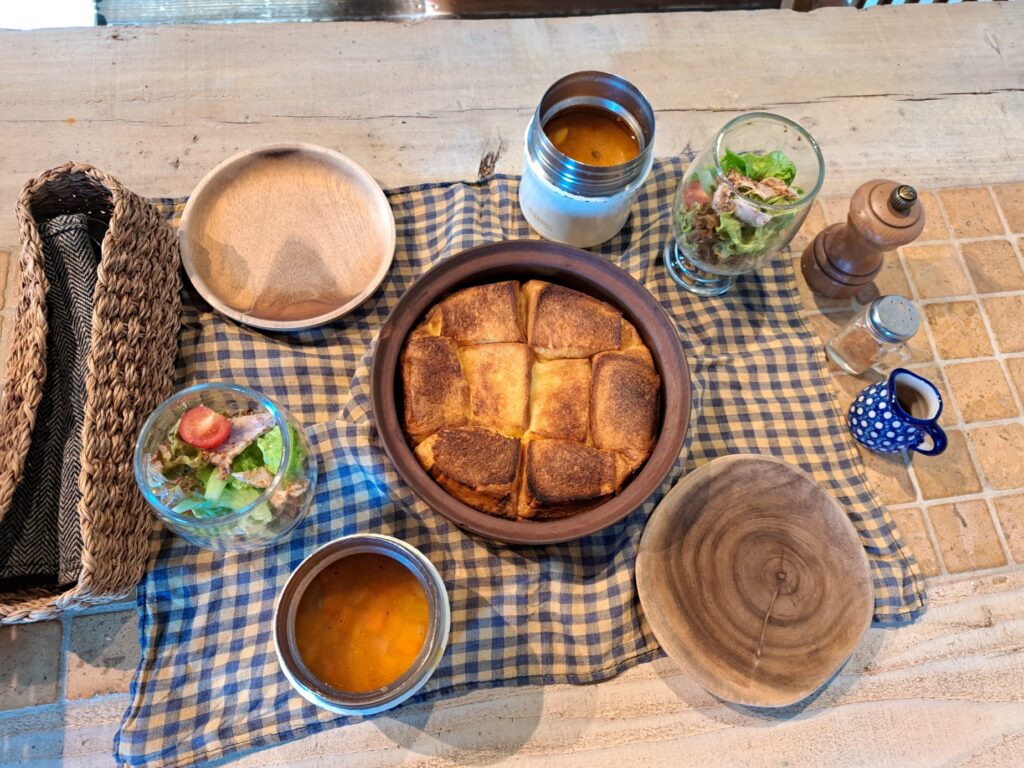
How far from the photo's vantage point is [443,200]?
6.11 feet

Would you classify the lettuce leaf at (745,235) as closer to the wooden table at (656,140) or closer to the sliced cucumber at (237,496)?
the wooden table at (656,140)

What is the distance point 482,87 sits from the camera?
2.07 meters

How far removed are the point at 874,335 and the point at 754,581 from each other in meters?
0.65

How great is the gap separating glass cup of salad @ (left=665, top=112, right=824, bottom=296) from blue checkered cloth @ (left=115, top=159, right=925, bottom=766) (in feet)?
0.55

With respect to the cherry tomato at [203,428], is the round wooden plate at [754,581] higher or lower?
lower

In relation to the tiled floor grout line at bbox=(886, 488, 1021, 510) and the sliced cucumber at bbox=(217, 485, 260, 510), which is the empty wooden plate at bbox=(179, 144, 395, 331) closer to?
the sliced cucumber at bbox=(217, 485, 260, 510)

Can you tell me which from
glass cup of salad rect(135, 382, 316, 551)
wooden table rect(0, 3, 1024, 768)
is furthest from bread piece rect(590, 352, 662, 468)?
glass cup of salad rect(135, 382, 316, 551)

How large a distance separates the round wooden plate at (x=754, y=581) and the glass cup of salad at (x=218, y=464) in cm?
77

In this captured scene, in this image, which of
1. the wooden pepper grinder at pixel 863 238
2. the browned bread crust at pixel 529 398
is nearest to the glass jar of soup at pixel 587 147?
the browned bread crust at pixel 529 398

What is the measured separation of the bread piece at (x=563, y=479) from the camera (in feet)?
4.54

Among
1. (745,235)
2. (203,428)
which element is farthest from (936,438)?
(203,428)

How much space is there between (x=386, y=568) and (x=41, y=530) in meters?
0.67

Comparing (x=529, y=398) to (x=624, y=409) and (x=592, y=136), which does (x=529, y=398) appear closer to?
(x=624, y=409)

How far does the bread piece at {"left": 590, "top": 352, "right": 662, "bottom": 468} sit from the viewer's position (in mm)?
1444
